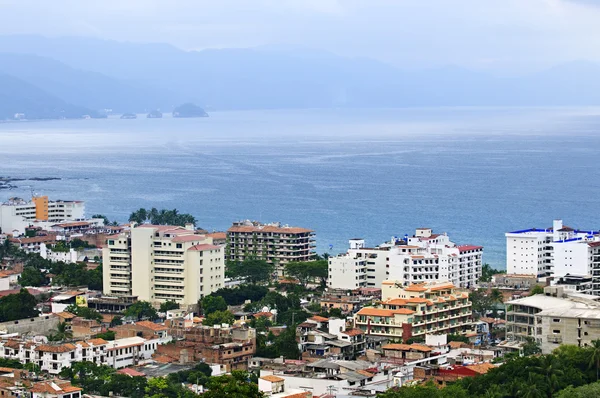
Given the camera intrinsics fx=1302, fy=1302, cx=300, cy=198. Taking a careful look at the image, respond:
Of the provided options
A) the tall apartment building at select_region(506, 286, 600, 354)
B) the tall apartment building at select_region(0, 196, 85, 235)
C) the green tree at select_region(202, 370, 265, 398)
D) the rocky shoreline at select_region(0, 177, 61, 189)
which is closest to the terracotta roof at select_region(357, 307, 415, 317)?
the tall apartment building at select_region(506, 286, 600, 354)

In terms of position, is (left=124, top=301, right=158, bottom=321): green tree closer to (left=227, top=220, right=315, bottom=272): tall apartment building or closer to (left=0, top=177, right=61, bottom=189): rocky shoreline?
(left=227, top=220, right=315, bottom=272): tall apartment building

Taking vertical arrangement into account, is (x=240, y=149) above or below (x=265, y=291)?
above

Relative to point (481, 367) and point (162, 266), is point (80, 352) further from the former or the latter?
point (162, 266)

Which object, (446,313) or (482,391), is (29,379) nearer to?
(482,391)

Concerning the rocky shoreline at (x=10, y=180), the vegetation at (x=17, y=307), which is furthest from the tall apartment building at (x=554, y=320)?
the rocky shoreline at (x=10, y=180)

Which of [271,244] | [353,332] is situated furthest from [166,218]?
[353,332]

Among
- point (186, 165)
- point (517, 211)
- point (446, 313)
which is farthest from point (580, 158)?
point (446, 313)
